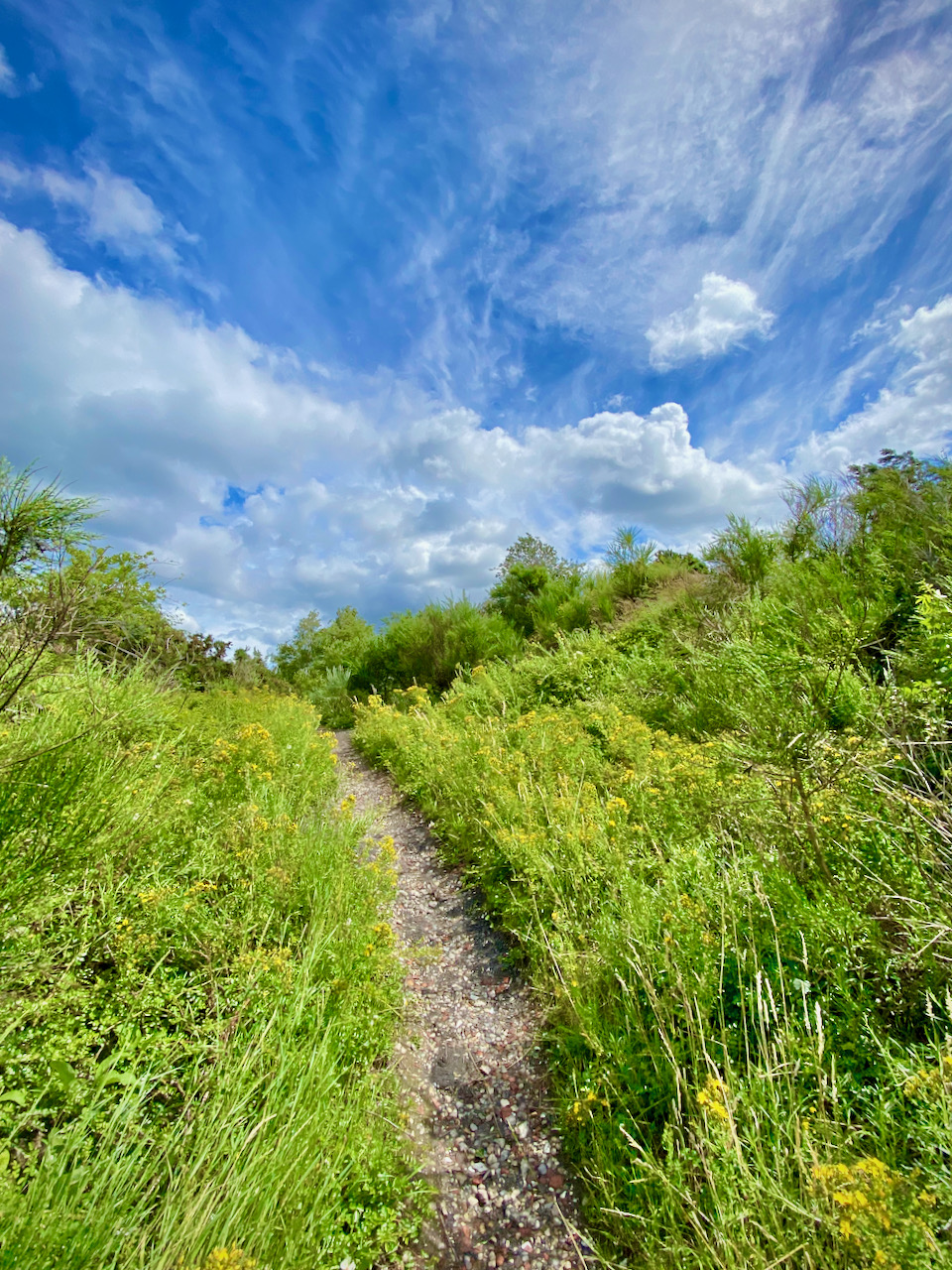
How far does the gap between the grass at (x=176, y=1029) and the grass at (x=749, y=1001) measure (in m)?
0.96

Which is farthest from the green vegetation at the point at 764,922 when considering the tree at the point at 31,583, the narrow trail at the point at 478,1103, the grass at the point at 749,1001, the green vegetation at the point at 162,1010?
the tree at the point at 31,583

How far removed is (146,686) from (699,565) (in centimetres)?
1038

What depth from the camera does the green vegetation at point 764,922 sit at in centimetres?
148

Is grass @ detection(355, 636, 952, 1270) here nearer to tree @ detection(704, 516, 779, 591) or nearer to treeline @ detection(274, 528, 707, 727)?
tree @ detection(704, 516, 779, 591)

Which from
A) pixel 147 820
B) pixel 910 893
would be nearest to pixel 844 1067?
pixel 910 893

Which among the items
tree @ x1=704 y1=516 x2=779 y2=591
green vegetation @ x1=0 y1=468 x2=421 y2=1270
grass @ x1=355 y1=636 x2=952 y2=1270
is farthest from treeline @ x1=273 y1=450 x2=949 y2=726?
green vegetation @ x1=0 y1=468 x2=421 y2=1270

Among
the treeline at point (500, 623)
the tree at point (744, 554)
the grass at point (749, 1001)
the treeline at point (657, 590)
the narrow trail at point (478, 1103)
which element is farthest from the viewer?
the treeline at point (500, 623)

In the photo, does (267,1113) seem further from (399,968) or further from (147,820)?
(147,820)

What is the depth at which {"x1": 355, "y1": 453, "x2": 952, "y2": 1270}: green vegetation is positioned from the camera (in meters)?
1.48

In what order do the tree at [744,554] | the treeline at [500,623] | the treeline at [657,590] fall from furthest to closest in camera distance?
the treeline at [500,623] → the tree at [744,554] → the treeline at [657,590]

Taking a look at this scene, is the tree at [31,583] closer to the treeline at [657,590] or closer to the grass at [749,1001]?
the grass at [749,1001]

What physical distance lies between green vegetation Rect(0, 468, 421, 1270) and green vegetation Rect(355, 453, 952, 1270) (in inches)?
38.7

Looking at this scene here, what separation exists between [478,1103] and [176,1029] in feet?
4.92

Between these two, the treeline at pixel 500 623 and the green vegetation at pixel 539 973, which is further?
the treeline at pixel 500 623
